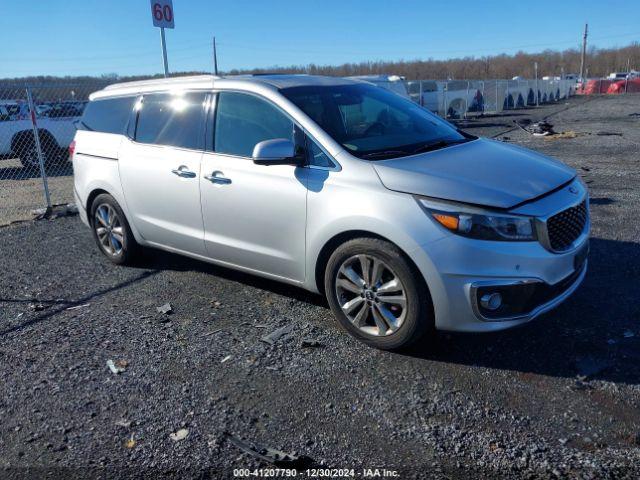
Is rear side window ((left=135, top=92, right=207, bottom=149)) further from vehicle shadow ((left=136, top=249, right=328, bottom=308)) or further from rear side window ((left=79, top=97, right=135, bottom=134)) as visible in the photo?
vehicle shadow ((left=136, top=249, right=328, bottom=308))

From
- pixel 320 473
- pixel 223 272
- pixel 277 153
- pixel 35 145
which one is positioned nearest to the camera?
pixel 320 473

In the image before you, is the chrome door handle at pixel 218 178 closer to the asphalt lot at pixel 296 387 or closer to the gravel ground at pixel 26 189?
the asphalt lot at pixel 296 387

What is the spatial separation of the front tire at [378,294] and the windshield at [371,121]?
723mm

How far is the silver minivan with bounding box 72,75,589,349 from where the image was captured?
3500 mm

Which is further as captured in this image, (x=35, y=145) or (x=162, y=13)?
(x=35, y=145)

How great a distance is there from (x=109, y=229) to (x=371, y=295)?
11.1 ft

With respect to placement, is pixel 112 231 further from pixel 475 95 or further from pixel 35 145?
pixel 475 95

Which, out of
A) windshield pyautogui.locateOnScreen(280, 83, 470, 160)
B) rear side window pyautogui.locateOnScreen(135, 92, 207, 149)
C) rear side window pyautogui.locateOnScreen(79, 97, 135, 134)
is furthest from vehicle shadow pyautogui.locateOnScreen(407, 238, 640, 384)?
rear side window pyautogui.locateOnScreen(79, 97, 135, 134)

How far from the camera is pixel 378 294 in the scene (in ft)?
12.6

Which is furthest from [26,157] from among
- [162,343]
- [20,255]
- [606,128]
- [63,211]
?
[606,128]

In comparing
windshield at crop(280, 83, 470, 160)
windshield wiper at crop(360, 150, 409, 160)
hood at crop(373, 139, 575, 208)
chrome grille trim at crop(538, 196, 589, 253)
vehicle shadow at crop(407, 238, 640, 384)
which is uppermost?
windshield at crop(280, 83, 470, 160)

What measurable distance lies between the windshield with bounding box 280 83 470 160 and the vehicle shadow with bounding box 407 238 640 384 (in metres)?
1.44

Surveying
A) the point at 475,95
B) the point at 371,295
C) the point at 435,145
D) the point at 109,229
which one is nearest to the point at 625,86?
the point at 475,95

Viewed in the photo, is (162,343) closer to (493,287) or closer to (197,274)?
(197,274)
